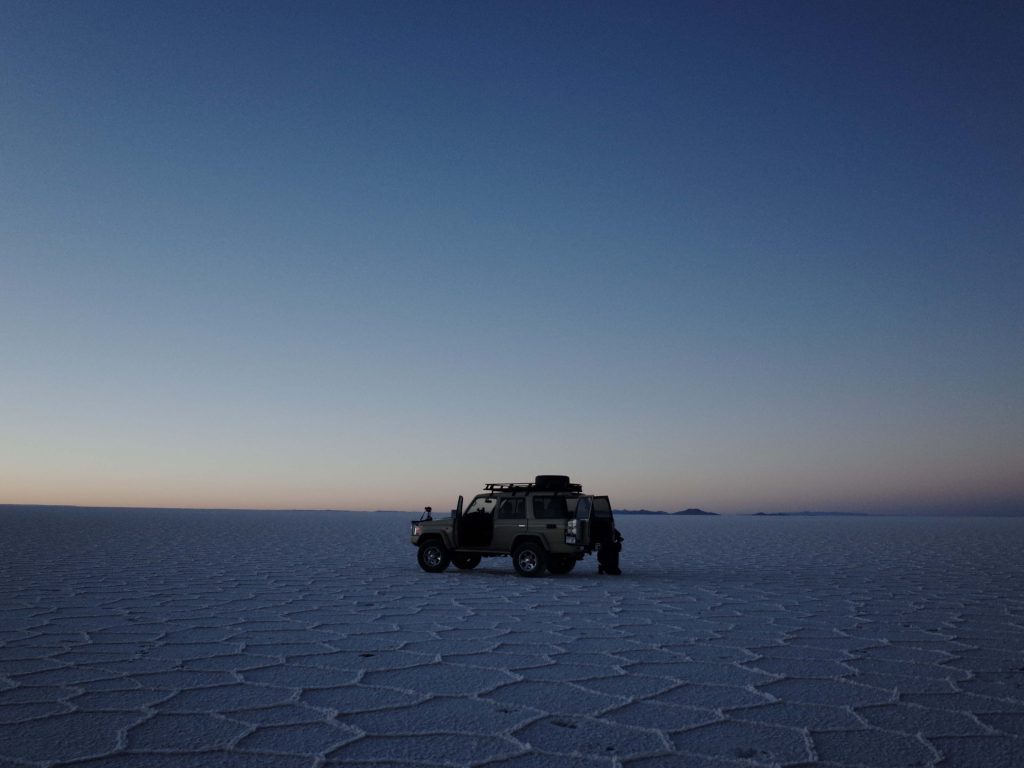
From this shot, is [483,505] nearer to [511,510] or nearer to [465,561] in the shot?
[511,510]

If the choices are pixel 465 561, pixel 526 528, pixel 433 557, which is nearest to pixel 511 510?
pixel 526 528

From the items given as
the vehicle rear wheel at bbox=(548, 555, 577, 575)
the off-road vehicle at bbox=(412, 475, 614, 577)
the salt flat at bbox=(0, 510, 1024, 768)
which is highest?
the off-road vehicle at bbox=(412, 475, 614, 577)

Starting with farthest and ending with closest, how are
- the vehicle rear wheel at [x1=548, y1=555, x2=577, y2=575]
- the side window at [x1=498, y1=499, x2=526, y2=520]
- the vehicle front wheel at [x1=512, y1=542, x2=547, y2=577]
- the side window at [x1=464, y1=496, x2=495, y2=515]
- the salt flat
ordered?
1. the vehicle rear wheel at [x1=548, y1=555, x2=577, y2=575]
2. the side window at [x1=464, y1=496, x2=495, y2=515]
3. the side window at [x1=498, y1=499, x2=526, y2=520]
4. the vehicle front wheel at [x1=512, y1=542, x2=547, y2=577]
5. the salt flat

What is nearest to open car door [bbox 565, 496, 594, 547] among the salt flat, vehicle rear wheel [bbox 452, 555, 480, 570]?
the salt flat

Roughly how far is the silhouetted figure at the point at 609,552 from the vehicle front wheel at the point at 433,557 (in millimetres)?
2891

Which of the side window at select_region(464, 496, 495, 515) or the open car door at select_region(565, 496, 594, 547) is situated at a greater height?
the side window at select_region(464, 496, 495, 515)

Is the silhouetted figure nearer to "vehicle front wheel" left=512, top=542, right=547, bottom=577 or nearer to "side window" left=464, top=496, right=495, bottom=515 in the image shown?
"vehicle front wheel" left=512, top=542, right=547, bottom=577

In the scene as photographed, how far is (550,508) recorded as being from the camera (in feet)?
49.7

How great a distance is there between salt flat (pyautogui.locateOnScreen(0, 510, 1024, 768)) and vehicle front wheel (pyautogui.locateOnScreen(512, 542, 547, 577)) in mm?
1149

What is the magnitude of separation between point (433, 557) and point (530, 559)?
2.12m

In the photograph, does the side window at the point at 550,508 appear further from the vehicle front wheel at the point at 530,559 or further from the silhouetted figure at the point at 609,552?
the silhouetted figure at the point at 609,552

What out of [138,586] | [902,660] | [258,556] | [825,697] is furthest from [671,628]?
[258,556]

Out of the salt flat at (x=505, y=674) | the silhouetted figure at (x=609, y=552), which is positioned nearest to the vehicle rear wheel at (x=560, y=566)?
the silhouetted figure at (x=609, y=552)

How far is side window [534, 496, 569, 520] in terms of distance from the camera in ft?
49.3
